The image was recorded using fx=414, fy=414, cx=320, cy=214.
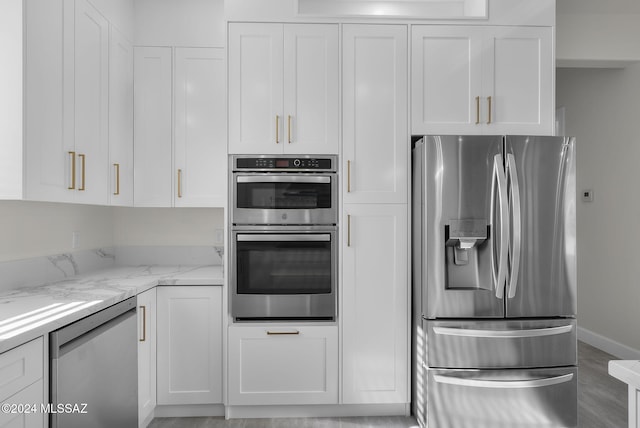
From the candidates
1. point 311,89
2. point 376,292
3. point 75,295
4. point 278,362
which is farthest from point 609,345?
point 75,295

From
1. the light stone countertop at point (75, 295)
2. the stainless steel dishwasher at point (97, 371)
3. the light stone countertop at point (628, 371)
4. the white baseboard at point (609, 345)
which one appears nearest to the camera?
the light stone countertop at point (628, 371)

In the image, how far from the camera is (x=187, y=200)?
2844 mm

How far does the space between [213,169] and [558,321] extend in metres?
2.33

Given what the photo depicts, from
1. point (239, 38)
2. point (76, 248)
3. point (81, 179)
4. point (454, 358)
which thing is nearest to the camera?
point (81, 179)

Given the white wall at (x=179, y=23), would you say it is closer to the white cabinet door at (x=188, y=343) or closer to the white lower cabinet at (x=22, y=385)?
the white cabinet door at (x=188, y=343)

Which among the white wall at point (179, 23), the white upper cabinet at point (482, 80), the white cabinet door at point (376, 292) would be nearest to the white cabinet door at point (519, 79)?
the white upper cabinet at point (482, 80)

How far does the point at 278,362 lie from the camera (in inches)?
98.1

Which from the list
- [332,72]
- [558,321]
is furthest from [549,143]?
[332,72]

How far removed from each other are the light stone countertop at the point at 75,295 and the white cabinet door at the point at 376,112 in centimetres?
111

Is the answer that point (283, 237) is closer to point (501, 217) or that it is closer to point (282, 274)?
point (282, 274)

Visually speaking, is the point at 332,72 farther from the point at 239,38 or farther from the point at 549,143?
the point at 549,143

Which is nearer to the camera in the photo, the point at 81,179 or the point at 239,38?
the point at 81,179

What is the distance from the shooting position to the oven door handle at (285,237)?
2445mm

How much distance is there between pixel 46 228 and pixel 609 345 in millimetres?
4523
